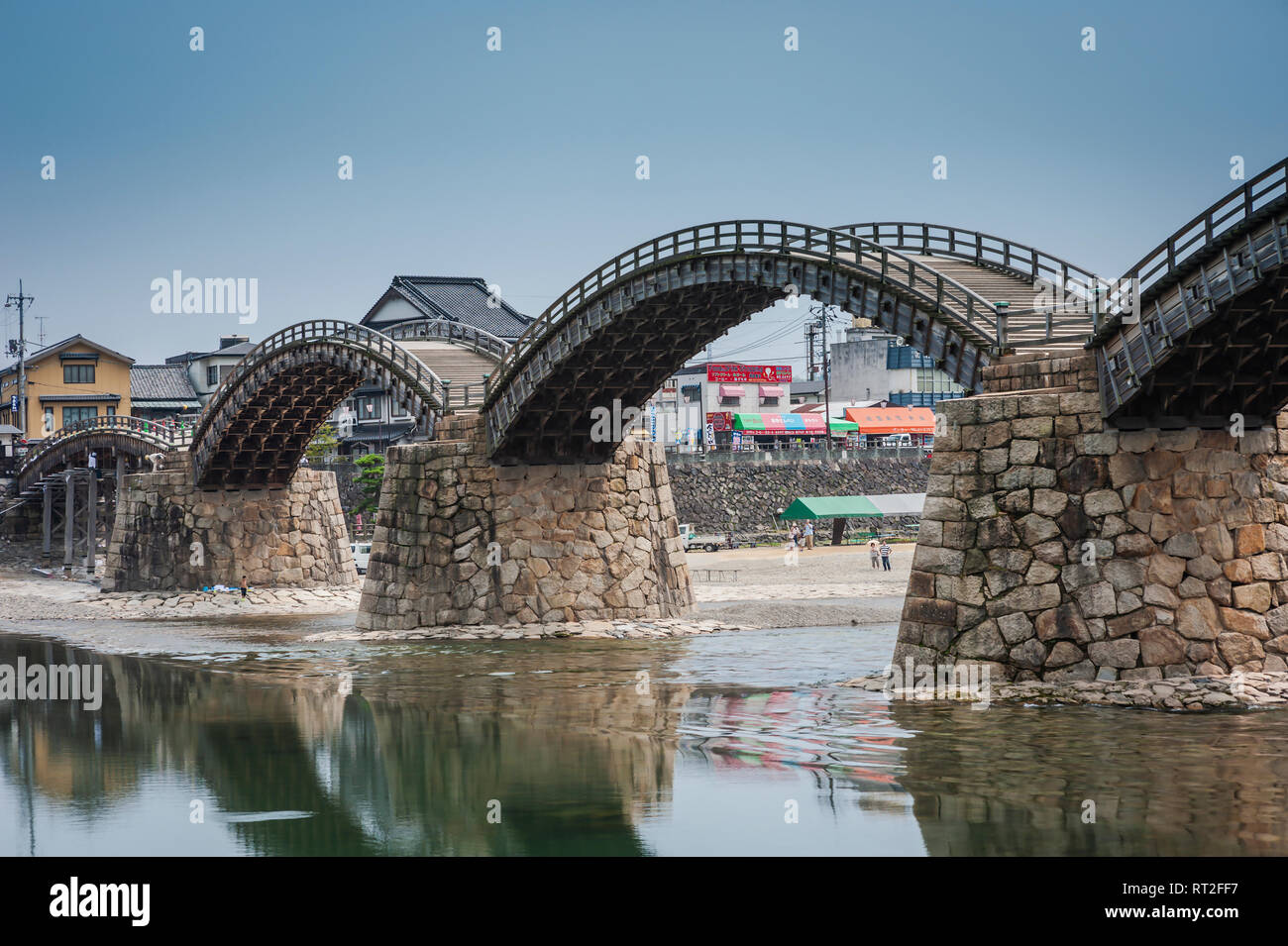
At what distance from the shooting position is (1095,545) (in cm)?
2258

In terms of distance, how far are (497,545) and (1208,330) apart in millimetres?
20880

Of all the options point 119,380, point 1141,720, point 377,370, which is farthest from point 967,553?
point 119,380

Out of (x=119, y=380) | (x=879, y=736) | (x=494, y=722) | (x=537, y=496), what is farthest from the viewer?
(x=119, y=380)

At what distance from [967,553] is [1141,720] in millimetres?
3739

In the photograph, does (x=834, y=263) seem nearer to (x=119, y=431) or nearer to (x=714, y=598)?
(x=714, y=598)

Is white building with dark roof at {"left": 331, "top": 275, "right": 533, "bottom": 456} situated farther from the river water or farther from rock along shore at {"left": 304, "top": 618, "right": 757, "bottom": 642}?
the river water

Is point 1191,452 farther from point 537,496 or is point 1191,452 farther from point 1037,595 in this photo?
point 537,496

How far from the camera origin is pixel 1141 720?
69.4 ft

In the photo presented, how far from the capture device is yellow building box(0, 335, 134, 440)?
8662cm

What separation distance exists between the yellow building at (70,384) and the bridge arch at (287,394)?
36.4 meters

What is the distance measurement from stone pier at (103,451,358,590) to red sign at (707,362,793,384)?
49.2m

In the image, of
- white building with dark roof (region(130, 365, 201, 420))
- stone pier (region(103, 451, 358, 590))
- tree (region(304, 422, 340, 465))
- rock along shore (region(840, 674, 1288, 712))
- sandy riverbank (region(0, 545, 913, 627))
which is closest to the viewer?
rock along shore (region(840, 674, 1288, 712))

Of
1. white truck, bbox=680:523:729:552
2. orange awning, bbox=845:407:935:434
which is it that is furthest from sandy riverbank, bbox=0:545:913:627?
orange awning, bbox=845:407:935:434

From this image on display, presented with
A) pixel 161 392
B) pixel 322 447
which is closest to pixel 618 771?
pixel 322 447
